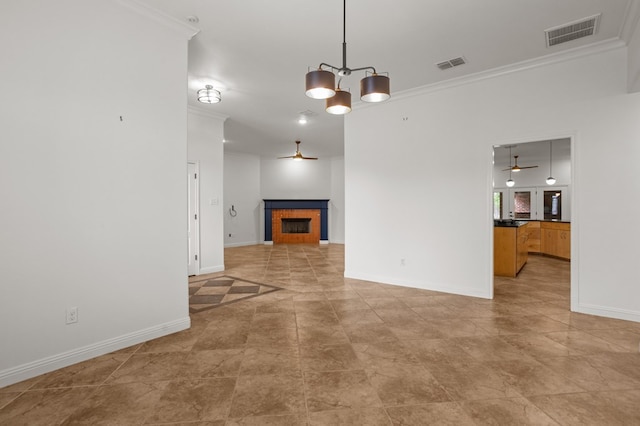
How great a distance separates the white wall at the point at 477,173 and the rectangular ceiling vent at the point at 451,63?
0.46 m

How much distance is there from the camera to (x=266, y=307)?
12.6 ft

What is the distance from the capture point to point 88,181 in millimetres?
2496

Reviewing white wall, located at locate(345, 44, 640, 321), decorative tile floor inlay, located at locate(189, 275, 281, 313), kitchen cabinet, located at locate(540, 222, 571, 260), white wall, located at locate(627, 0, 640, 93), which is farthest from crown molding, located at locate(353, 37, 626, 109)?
kitchen cabinet, located at locate(540, 222, 571, 260)

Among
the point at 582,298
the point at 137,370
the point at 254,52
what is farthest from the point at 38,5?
the point at 582,298

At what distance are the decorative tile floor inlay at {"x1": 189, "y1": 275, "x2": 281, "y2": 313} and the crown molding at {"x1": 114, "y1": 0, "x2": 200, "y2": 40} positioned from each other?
311 cm

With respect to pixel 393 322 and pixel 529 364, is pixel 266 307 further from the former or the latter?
pixel 529 364

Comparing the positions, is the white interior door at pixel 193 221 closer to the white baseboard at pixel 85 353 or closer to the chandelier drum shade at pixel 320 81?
the white baseboard at pixel 85 353

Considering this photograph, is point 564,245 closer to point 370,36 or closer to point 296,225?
point 370,36

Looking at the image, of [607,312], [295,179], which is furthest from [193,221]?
[607,312]

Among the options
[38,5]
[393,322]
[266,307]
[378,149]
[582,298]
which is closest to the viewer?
[38,5]

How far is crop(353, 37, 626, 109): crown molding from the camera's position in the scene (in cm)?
343

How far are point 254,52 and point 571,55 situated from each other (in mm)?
3749

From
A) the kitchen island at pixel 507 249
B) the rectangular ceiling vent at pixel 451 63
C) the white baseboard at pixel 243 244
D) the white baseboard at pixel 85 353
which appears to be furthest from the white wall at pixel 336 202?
the white baseboard at pixel 85 353

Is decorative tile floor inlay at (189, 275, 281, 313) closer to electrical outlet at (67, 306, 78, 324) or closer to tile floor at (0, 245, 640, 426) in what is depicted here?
tile floor at (0, 245, 640, 426)
